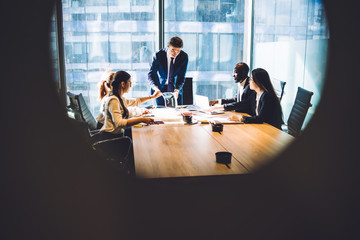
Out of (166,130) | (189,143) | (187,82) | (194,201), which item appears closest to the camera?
(194,201)

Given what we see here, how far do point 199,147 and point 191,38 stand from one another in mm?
3594

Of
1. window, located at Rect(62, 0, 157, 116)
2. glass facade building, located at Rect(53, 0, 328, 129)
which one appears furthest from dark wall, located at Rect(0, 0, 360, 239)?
window, located at Rect(62, 0, 157, 116)

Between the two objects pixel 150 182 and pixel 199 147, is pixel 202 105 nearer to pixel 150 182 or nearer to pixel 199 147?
pixel 199 147

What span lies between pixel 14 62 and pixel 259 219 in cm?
152

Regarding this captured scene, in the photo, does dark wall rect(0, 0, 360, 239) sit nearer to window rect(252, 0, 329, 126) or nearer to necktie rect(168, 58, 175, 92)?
window rect(252, 0, 329, 126)

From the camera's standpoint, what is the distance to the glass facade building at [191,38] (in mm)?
5047

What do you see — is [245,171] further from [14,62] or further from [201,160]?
[14,62]

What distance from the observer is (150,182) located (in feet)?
6.26

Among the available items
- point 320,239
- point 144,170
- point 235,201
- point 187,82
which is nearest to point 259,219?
point 235,201

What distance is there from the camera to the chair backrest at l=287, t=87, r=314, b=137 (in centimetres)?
319

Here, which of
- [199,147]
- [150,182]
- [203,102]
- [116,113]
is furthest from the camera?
[203,102]

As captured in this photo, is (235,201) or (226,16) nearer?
(235,201)

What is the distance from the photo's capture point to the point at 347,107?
1.64 m

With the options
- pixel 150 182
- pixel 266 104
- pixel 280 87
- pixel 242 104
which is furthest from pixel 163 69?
pixel 150 182
